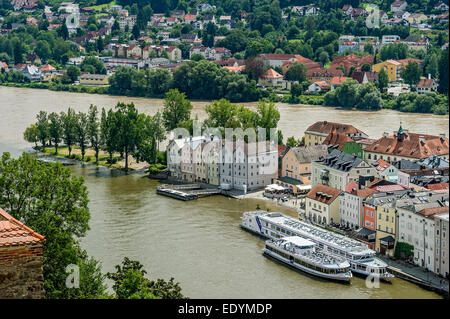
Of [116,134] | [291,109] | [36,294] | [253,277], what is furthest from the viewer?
[291,109]

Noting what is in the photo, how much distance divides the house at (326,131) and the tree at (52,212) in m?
12.5

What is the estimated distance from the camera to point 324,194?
13.7m

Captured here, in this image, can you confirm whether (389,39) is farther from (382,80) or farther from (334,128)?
(334,128)

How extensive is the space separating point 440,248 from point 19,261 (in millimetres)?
8176

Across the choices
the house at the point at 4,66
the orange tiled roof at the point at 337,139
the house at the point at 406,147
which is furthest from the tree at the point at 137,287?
the house at the point at 4,66

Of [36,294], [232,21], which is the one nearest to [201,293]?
[36,294]

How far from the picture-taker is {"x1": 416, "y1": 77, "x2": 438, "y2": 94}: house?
28625 mm

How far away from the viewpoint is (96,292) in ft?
24.9

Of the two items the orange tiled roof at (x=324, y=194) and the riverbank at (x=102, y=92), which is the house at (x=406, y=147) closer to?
the orange tiled roof at (x=324, y=194)

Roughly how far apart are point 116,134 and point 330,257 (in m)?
10.4

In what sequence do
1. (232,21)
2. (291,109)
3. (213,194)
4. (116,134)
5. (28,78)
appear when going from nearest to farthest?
(213,194)
(116,134)
(291,109)
(28,78)
(232,21)

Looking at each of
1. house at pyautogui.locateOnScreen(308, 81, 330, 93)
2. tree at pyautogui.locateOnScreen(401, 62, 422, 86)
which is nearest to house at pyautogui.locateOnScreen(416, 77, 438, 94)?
tree at pyautogui.locateOnScreen(401, 62, 422, 86)

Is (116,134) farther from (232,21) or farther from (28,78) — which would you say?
(232,21)
